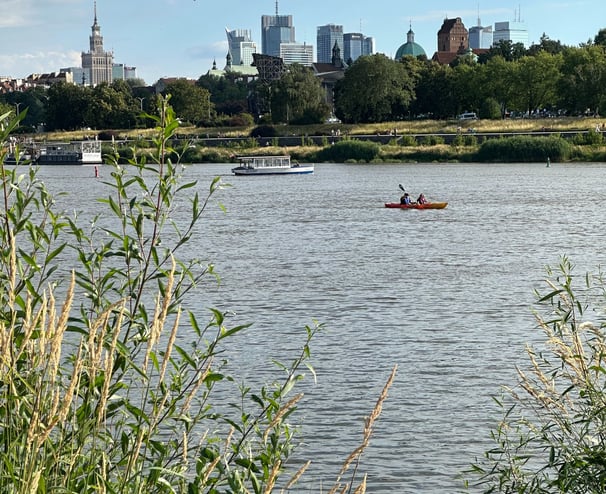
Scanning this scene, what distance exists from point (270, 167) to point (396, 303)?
213 feet

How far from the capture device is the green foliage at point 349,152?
311ft

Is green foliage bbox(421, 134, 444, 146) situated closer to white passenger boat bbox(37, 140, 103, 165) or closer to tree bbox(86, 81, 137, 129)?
white passenger boat bbox(37, 140, 103, 165)

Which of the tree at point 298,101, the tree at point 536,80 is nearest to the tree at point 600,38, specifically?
the tree at point 536,80

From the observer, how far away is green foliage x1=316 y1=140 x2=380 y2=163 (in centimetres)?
9494

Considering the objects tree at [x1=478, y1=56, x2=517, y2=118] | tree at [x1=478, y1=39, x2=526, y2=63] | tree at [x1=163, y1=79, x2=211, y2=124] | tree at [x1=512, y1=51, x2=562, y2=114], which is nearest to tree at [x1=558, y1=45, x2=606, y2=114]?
tree at [x1=512, y1=51, x2=562, y2=114]

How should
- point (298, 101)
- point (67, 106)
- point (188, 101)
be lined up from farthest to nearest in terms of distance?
1. point (67, 106)
2. point (188, 101)
3. point (298, 101)

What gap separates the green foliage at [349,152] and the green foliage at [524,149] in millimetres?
9480

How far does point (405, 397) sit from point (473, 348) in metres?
3.21

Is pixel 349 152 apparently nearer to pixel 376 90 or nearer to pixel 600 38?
pixel 376 90

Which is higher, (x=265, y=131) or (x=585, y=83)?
(x=585, y=83)

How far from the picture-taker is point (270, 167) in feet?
287

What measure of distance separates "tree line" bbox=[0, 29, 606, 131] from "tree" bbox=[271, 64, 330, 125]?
0.11 metres

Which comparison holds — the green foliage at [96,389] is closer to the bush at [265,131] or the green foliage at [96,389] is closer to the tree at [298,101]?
the bush at [265,131]

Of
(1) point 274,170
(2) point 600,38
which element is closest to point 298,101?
(1) point 274,170
